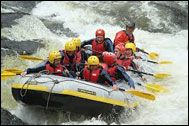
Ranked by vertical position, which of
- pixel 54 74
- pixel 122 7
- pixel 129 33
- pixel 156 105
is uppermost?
pixel 122 7

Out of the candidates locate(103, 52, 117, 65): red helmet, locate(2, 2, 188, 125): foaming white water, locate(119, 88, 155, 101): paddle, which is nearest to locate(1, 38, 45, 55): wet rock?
locate(2, 2, 188, 125): foaming white water

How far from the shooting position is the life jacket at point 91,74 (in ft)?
29.0

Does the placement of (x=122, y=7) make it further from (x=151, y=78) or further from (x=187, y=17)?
(x=151, y=78)

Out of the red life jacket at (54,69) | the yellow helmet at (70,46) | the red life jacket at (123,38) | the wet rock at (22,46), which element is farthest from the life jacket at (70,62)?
the wet rock at (22,46)

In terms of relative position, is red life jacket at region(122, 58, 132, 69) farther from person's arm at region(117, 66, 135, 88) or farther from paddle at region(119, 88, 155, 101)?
paddle at region(119, 88, 155, 101)

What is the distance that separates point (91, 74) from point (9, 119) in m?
1.83

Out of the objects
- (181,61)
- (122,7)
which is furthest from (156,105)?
(122,7)

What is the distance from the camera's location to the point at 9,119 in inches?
323

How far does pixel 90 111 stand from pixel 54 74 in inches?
44.4

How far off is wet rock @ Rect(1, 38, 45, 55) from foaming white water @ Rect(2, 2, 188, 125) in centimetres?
29

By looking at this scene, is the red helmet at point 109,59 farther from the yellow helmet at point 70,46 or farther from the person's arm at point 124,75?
the yellow helmet at point 70,46

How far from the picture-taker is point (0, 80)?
9.90m

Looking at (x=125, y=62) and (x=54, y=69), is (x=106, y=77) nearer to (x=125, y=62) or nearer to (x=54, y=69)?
(x=54, y=69)

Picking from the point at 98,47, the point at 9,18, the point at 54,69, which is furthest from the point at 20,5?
the point at 54,69
